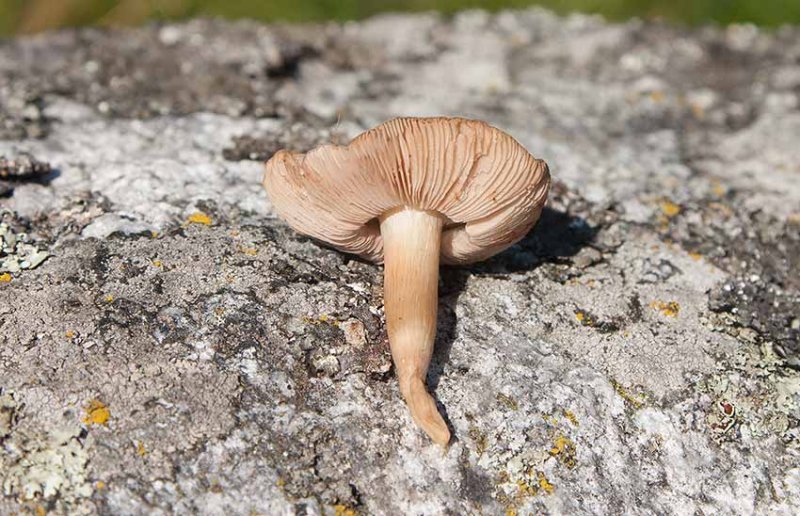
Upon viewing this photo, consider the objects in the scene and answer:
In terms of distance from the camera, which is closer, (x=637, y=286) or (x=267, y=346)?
(x=267, y=346)

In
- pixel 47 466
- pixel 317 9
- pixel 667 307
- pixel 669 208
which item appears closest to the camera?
pixel 47 466

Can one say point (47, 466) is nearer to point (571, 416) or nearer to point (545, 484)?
point (545, 484)

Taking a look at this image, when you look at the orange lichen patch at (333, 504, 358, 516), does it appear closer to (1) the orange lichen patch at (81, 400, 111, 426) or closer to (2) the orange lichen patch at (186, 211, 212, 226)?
(1) the orange lichen patch at (81, 400, 111, 426)

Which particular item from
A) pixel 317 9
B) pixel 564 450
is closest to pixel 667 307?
pixel 564 450

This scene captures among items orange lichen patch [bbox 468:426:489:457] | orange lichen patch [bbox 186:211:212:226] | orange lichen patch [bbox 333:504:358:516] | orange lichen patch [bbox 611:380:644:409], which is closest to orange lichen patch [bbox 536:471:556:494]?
orange lichen patch [bbox 468:426:489:457]

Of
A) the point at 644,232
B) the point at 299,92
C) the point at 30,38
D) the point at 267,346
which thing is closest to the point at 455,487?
the point at 267,346

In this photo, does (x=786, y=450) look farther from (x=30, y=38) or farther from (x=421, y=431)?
(x=30, y=38)

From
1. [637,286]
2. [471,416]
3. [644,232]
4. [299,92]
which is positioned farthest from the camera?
[299,92]
